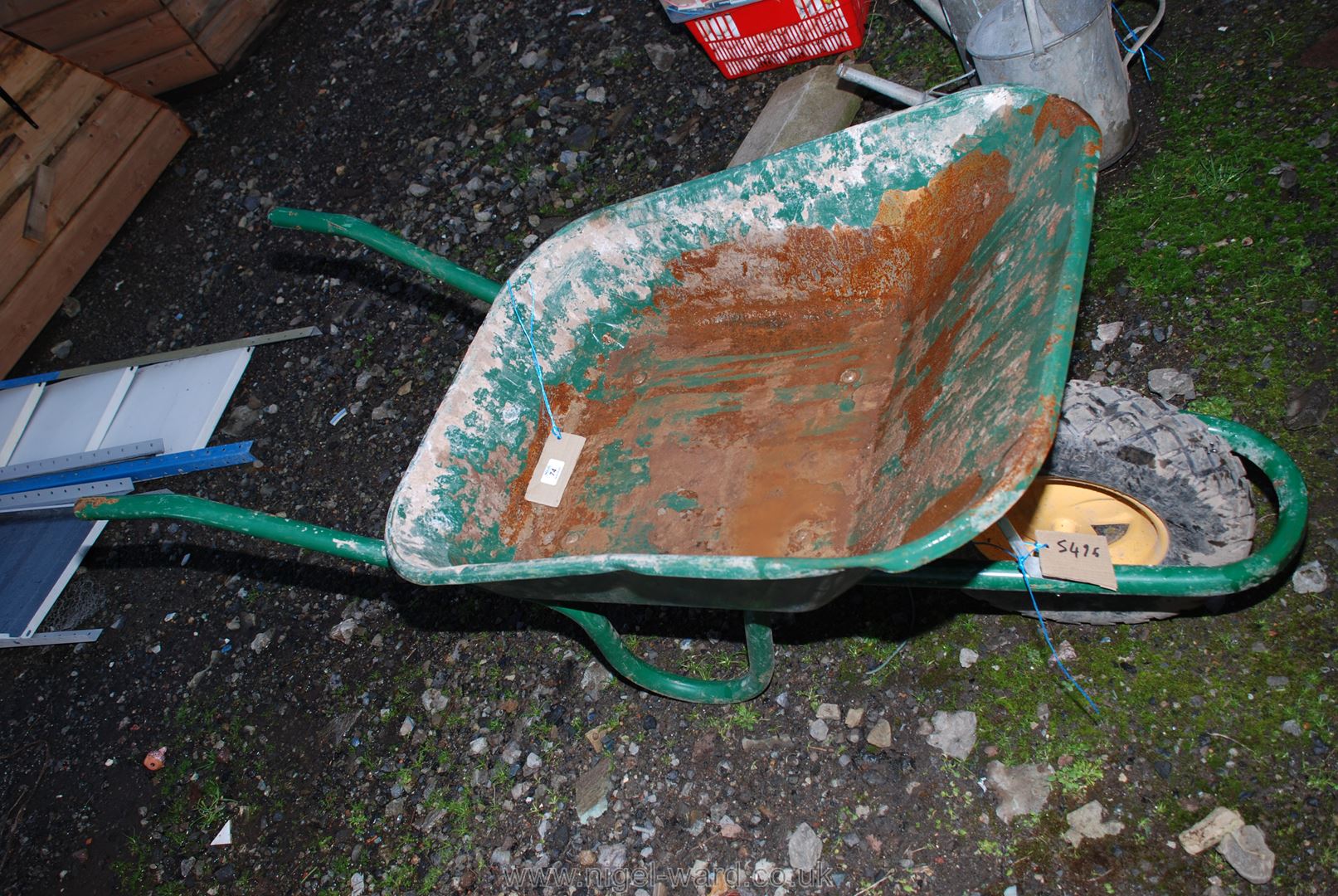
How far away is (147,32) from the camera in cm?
481

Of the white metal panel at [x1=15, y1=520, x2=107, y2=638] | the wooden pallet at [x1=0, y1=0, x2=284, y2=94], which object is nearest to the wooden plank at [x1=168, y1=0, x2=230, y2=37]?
the wooden pallet at [x1=0, y1=0, x2=284, y2=94]

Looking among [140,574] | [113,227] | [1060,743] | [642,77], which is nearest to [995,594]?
[1060,743]

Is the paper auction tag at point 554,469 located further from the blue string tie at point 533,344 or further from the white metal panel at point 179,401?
the white metal panel at point 179,401

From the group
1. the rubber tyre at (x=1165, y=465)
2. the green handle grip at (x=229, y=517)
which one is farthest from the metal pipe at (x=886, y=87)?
the green handle grip at (x=229, y=517)

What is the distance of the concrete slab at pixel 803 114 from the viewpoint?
329cm

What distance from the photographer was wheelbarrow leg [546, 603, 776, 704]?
2.04 m

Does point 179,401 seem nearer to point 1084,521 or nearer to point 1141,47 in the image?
point 1084,521

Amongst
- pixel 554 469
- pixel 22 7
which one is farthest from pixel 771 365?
pixel 22 7

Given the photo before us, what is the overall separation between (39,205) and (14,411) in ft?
3.46

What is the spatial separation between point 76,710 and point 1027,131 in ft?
12.0

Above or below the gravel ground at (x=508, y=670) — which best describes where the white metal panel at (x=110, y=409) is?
above

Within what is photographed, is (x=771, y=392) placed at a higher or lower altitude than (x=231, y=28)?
lower

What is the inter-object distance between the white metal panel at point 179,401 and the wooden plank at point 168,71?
2096mm

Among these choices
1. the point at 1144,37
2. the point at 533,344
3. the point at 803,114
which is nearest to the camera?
the point at 533,344
